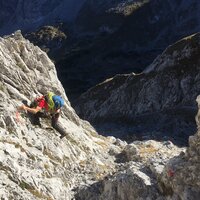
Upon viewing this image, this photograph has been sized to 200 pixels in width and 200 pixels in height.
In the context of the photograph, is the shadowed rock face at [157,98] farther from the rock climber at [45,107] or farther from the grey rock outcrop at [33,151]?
the rock climber at [45,107]

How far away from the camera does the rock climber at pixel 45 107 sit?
83.6ft

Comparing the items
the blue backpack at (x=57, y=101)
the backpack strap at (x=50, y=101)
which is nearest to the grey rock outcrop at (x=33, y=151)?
the backpack strap at (x=50, y=101)

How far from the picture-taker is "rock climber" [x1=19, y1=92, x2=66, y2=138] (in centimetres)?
2547

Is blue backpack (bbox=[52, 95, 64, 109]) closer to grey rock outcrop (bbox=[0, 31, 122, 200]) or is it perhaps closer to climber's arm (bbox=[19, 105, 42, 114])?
climber's arm (bbox=[19, 105, 42, 114])

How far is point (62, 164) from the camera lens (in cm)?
2509

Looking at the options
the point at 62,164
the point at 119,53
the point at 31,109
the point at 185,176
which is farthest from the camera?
the point at 119,53

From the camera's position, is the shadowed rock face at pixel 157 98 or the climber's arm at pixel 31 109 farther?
the shadowed rock face at pixel 157 98

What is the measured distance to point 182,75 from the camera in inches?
2665

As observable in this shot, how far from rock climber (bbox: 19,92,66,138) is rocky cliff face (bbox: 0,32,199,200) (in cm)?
44

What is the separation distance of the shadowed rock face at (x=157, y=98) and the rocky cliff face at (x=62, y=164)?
91.6 ft

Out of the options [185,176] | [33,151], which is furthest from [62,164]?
[185,176]

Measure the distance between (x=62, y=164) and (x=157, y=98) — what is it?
1707 inches

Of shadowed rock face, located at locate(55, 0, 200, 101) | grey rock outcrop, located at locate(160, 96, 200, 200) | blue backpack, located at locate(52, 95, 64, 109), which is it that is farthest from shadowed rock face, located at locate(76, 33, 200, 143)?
shadowed rock face, located at locate(55, 0, 200, 101)

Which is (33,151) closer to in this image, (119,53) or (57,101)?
(57,101)
